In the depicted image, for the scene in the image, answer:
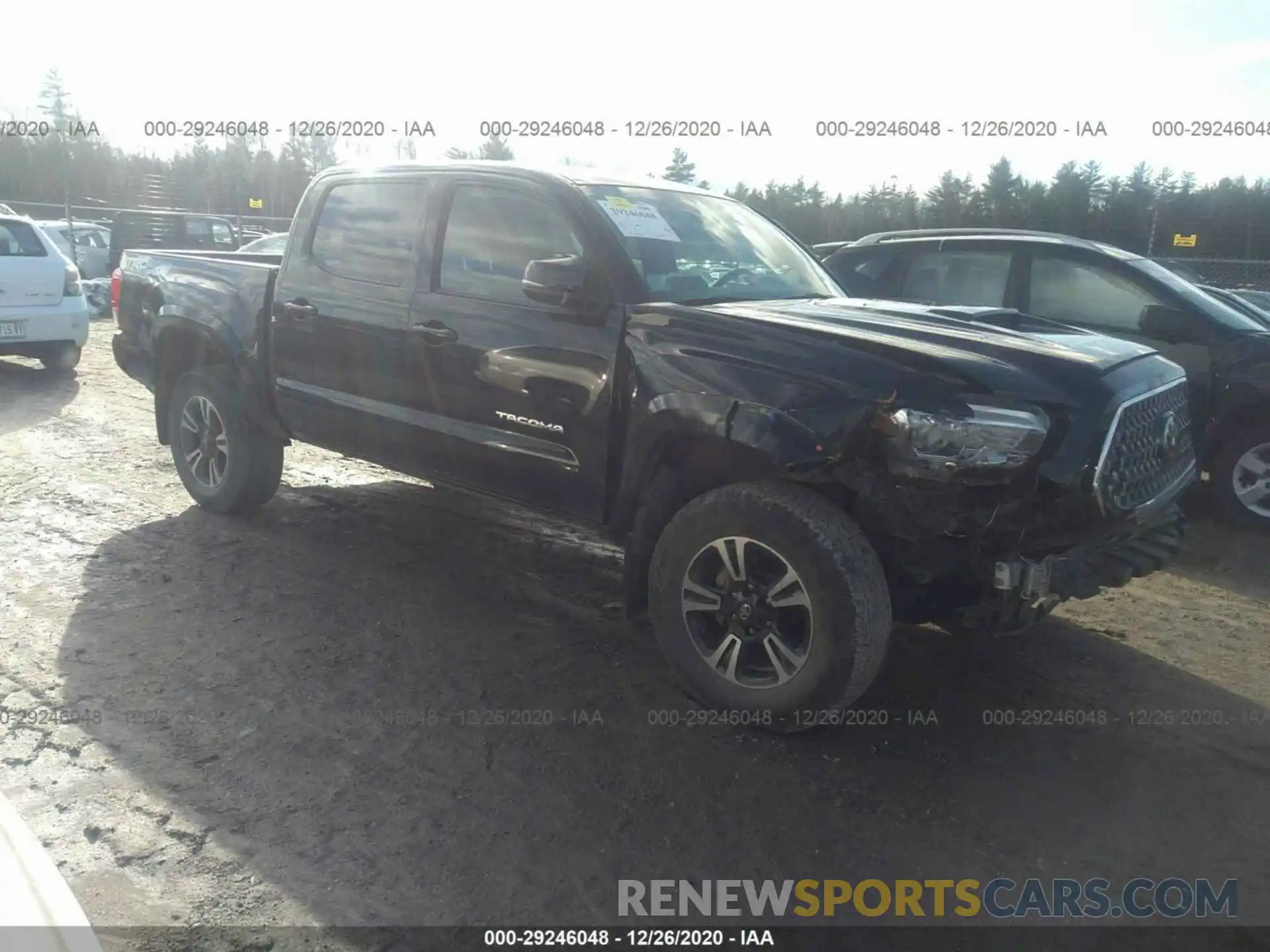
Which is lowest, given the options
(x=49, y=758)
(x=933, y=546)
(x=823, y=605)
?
(x=49, y=758)

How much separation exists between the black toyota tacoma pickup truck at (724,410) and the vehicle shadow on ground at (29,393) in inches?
162

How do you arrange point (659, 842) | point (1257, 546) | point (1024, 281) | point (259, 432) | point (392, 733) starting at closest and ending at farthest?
point (659, 842)
point (392, 733)
point (259, 432)
point (1257, 546)
point (1024, 281)

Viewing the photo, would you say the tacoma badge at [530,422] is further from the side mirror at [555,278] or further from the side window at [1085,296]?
the side window at [1085,296]

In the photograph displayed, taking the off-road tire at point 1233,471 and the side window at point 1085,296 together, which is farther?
the side window at point 1085,296

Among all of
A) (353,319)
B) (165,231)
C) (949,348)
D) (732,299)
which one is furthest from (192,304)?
(165,231)

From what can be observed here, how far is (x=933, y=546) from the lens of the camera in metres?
3.24

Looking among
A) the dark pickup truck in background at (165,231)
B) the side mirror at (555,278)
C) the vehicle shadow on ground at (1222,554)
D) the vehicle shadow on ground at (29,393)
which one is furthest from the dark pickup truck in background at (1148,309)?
the dark pickup truck in background at (165,231)

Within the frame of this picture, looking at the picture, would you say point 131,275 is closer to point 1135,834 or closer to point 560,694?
point 560,694

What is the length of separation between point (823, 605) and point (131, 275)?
4934 mm

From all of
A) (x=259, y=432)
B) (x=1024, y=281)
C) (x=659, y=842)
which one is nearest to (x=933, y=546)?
(x=659, y=842)

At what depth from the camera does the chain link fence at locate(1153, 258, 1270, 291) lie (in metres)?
17.9

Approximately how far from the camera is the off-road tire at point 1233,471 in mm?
6285

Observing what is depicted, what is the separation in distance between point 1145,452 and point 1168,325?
3335 mm

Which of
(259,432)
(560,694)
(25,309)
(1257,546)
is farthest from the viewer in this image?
(25,309)
